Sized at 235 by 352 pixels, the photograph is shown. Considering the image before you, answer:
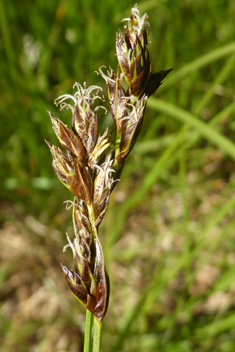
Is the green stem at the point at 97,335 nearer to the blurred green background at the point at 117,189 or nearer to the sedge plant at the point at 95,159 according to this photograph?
the sedge plant at the point at 95,159

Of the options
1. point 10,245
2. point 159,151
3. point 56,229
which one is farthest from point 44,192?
point 159,151

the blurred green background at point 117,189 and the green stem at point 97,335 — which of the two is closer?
the green stem at point 97,335

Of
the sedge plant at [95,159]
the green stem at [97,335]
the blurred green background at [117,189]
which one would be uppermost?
the blurred green background at [117,189]

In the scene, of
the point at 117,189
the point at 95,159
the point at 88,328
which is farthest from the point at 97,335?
the point at 117,189

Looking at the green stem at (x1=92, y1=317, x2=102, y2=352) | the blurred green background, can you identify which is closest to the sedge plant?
the green stem at (x1=92, y1=317, x2=102, y2=352)

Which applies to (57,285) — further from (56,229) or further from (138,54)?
(138,54)

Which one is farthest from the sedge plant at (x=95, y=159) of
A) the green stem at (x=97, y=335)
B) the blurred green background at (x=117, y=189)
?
the blurred green background at (x=117, y=189)

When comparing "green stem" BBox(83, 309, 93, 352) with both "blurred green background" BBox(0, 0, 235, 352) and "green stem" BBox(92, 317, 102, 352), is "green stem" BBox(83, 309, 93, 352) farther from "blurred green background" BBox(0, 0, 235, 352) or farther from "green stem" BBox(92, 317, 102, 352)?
"blurred green background" BBox(0, 0, 235, 352)

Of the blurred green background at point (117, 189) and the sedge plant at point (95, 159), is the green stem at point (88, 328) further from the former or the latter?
the blurred green background at point (117, 189)

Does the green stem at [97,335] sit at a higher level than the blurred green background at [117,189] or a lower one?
lower
